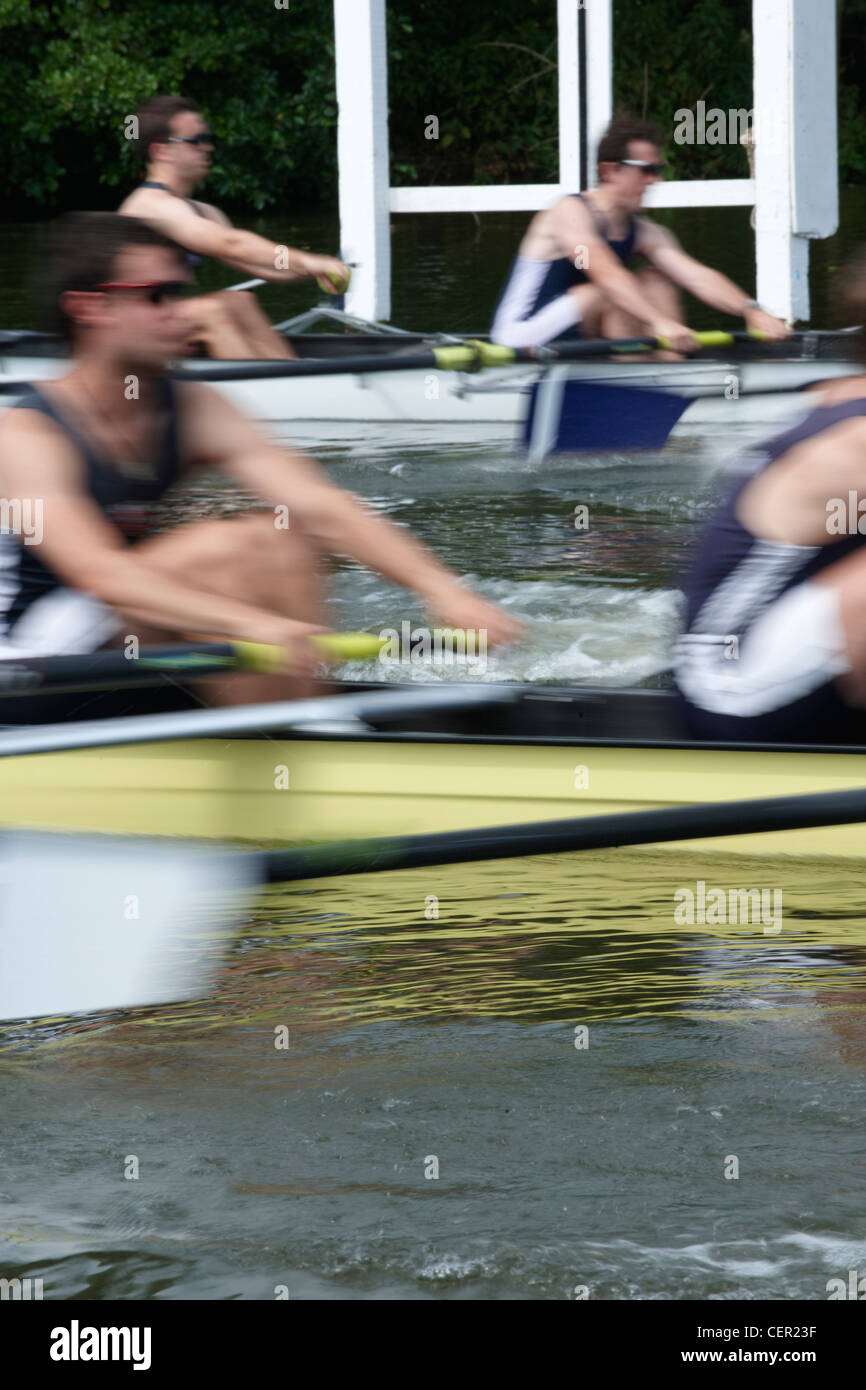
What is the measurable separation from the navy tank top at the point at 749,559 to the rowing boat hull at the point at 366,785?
0.23 m

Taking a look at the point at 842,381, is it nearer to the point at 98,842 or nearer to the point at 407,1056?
the point at 407,1056

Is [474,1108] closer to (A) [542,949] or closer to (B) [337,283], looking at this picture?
(A) [542,949]

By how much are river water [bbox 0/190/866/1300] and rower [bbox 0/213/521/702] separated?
56cm

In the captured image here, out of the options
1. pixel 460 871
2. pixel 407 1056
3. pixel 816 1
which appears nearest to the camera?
pixel 407 1056

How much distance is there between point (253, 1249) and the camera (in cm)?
200

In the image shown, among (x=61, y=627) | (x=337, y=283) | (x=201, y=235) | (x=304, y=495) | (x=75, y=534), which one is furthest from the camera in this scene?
(x=337, y=283)

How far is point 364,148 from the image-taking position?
323 inches

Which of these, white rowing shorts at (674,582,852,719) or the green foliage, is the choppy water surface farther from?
the green foliage

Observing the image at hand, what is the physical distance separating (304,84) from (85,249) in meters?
17.0

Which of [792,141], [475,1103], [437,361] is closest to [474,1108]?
[475,1103]

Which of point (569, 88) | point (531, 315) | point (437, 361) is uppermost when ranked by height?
point (569, 88)

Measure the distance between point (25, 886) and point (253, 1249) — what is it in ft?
2.86

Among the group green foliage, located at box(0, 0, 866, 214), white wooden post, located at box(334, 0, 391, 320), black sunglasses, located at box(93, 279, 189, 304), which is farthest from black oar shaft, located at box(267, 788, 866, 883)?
green foliage, located at box(0, 0, 866, 214)
